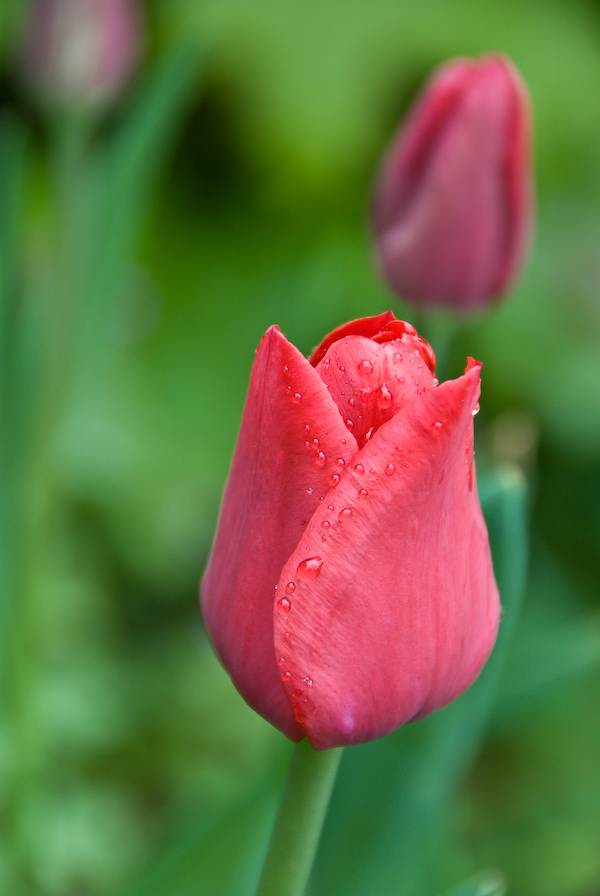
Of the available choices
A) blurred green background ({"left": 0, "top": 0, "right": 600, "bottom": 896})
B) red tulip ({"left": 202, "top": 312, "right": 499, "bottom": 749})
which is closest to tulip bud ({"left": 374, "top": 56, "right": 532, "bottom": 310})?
blurred green background ({"left": 0, "top": 0, "right": 600, "bottom": 896})

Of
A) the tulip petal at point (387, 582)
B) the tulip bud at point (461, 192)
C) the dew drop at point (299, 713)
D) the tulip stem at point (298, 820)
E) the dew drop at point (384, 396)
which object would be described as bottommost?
the tulip stem at point (298, 820)

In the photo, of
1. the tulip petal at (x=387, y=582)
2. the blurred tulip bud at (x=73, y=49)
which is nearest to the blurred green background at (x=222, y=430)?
the blurred tulip bud at (x=73, y=49)

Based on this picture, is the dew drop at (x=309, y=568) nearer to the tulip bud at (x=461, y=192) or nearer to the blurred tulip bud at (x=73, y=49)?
the tulip bud at (x=461, y=192)

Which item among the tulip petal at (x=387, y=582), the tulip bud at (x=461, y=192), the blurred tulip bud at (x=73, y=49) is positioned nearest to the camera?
the tulip petal at (x=387, y=582)

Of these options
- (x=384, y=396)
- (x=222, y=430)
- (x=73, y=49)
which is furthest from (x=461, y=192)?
(x=222, y=430)

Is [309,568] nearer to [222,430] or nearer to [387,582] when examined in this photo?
[387,582]

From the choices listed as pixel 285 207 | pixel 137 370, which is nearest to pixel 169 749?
pixel 137 370

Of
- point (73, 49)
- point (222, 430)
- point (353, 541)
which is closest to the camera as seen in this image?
point (353, 541)

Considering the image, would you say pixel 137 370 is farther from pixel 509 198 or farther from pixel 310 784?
pixel 310 784

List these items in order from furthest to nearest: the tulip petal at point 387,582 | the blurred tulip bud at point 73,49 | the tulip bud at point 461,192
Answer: the blurred tulip bud at point 73,49 → the tulip bud at point 461,192 → the tulip petal at point 387,582
